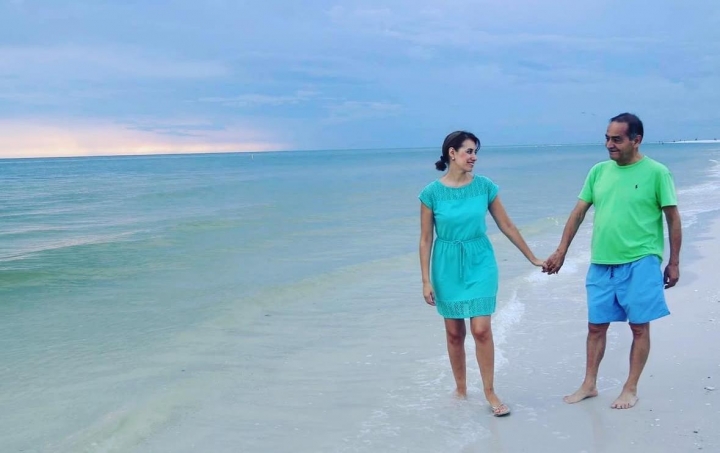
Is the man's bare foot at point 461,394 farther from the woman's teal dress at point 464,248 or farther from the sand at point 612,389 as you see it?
the woman's teal dress at point 464,248

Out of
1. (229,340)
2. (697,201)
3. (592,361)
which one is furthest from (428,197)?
(697,201)

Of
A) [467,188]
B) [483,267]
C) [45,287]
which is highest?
[467,188]

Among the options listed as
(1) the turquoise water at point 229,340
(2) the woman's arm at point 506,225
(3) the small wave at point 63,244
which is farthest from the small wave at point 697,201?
(3) the small wave at point 63,244

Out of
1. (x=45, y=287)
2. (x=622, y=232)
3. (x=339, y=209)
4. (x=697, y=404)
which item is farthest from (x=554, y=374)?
(x=339, y=209)

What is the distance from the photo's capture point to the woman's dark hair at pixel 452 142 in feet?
14.5

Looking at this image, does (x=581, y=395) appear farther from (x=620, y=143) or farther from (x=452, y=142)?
(x=452, y=142)

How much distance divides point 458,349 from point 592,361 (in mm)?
862

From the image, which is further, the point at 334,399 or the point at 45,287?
the point at 45,287

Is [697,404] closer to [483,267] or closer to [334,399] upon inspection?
[483,267]

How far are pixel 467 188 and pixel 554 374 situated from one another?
164 centimetres

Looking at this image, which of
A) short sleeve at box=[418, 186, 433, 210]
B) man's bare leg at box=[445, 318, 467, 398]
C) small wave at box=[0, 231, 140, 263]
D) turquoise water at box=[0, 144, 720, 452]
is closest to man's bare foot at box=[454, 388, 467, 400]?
man's bare leg at box=[445, 318, 467, 398]

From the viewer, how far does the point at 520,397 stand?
15.4ft

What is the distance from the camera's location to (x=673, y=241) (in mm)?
4254

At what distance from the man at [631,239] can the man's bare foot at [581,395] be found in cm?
20
